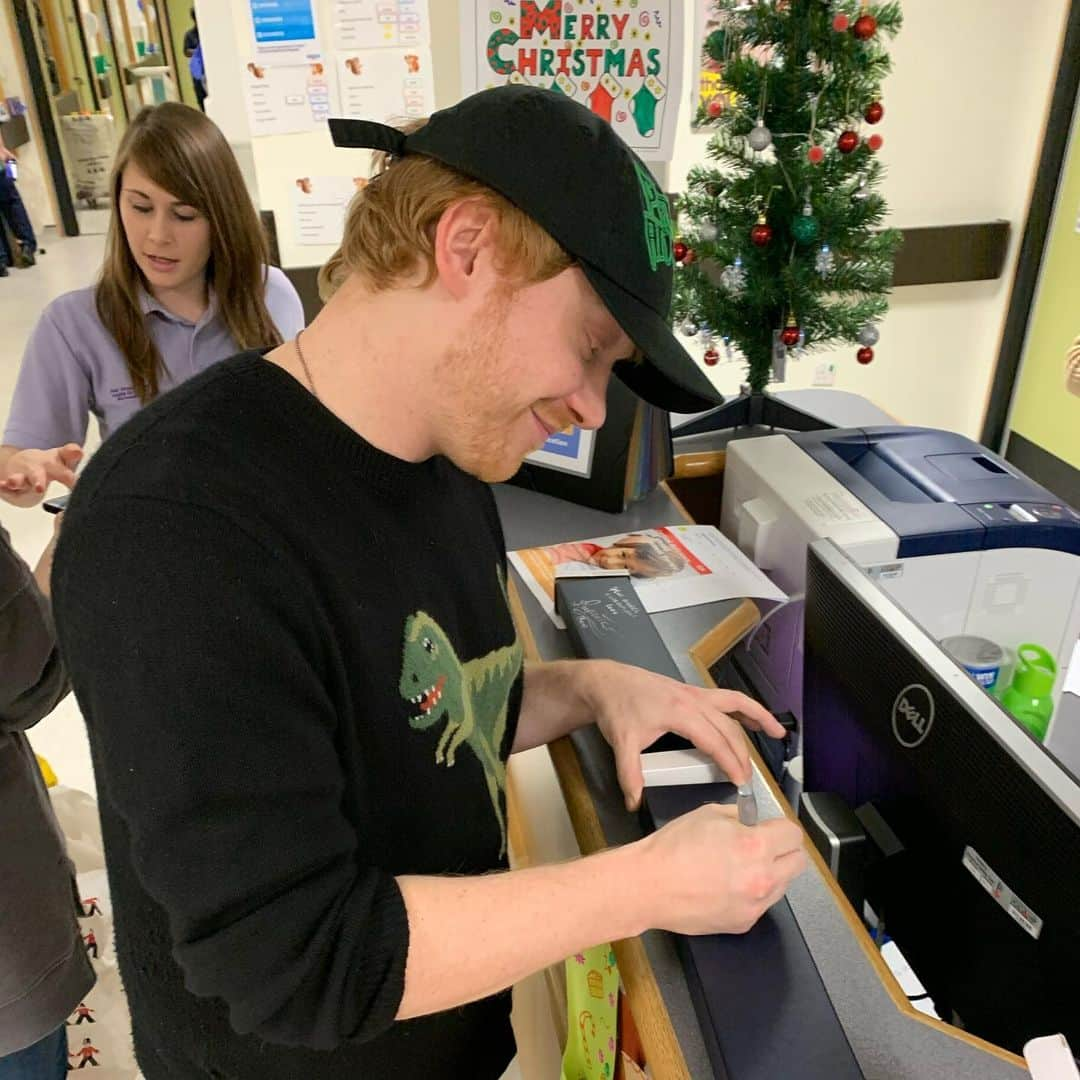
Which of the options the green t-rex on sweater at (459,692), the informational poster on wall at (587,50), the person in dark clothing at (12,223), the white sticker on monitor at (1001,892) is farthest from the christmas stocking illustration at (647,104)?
the person in dark clothing at (12,223)

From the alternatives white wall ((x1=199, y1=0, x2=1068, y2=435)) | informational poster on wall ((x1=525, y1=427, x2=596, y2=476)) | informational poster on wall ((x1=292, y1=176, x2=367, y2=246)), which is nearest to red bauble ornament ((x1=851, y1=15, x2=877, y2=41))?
informational poster on wall ((x1=525, y1=427, x2=596, y2=476))

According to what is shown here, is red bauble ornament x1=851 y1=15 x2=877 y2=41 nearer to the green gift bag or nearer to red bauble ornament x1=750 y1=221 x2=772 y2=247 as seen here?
red bauble ornament x1=750 y1=221 x2=772 y2=247

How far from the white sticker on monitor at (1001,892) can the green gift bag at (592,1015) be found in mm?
336

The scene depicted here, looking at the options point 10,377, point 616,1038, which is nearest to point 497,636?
point 616,1038

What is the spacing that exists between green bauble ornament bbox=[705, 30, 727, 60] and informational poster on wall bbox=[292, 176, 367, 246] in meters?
1.29

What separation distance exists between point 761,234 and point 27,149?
8183mm

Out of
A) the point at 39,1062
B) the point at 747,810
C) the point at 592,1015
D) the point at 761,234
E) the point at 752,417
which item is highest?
the point at 761,234

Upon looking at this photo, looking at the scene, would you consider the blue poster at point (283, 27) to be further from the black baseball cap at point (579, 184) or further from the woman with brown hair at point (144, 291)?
the black baseball cap at point (579, 184)

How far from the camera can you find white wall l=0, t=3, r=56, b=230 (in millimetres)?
6652

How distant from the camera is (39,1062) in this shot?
3.70ft

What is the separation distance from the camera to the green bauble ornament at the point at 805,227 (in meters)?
1.48

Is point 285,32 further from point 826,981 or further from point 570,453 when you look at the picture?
point 826,981

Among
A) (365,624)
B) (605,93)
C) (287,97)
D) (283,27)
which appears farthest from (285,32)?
(365,624)

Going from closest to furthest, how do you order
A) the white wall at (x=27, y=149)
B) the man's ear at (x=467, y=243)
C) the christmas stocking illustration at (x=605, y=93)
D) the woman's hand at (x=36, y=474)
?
1. the man's ear at (x=467, y=243)
2. the woman's hand at (x=36, y=474)
3. the christmas stocking illustration at (x=605, y=93)
4. the white wall at (x=27, y=149)
